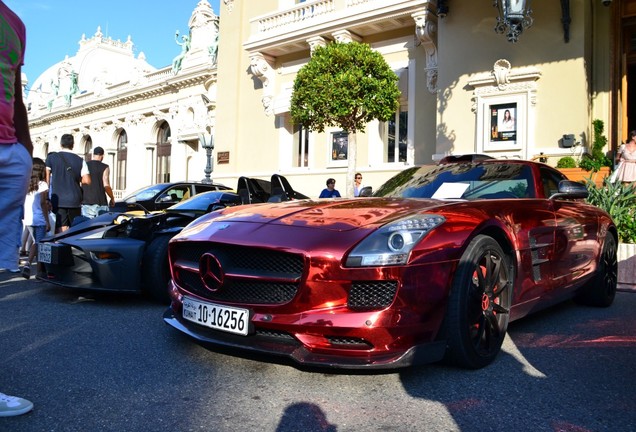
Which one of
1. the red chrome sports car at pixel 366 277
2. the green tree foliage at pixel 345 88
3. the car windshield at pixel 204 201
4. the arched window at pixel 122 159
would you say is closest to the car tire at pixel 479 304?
the red chrome sports car at pixel 366 277

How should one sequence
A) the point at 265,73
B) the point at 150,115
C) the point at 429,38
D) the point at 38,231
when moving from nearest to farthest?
the point at 38,231 → the point at 429,38 → the point at 265,73 → the point at 150,115

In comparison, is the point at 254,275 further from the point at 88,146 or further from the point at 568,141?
the point at 88,146

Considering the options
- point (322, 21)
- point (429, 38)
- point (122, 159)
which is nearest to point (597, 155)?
point (429, 38)

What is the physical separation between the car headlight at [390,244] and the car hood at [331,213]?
0.33ft

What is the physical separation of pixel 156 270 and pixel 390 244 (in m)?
2.70

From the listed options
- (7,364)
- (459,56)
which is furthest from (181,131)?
(7,364)

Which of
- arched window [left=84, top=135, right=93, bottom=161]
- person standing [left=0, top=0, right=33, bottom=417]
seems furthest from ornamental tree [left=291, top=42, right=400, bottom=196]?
arched window [left=84, top=135, right=93, bottom=161]

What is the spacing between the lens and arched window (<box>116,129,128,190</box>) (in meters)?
35.7

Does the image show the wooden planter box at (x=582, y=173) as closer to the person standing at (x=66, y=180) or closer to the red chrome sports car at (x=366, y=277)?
the red chrome sports car at (x=366, y=277)

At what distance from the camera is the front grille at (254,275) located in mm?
2643

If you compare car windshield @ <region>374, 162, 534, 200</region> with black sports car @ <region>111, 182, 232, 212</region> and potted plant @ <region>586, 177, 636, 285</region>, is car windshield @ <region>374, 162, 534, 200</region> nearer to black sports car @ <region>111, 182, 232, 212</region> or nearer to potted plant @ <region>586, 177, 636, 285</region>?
potted plant @ <region>586, 177, 636, 285</region>

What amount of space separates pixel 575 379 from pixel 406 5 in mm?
12726

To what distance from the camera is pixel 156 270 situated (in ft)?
15.1

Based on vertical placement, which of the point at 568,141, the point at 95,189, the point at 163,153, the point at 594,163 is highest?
the point at 163,153
